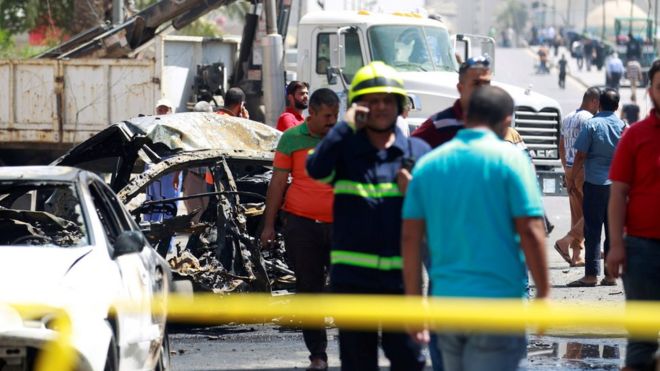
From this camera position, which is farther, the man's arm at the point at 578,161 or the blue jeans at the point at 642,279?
the man's arm at the point at 578,161

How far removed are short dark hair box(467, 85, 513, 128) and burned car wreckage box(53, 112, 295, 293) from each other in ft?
15.6

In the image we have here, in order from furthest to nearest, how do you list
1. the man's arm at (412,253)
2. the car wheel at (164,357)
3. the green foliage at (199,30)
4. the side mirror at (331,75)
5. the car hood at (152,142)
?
the green foliage at (199,30) < the side mirror at (331,75) < the car hood at (152,142) < the car wheel at (164,357) < the man's arm at (412,253)

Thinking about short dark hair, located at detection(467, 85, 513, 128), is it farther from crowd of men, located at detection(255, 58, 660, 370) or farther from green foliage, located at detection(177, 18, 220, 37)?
green foliage, located at detection(177, 18, 220, 37)

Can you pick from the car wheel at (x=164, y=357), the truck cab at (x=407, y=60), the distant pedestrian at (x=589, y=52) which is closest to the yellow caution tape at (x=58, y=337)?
the car wheel at (x=164, y=357)

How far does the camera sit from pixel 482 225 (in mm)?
5117

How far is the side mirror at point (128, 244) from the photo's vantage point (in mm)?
6945

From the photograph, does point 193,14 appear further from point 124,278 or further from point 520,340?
point 520,340

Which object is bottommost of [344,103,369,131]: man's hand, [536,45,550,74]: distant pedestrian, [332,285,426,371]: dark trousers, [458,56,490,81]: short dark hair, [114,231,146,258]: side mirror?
[536,45,550,74]: distant pedestrian

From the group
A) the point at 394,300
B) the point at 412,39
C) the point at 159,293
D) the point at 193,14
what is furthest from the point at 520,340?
the point at 193,14

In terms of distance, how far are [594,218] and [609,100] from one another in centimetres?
104

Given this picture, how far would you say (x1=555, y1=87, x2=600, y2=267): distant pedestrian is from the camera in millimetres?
13188

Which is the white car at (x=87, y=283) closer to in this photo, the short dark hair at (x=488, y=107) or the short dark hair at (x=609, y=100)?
the short dark hair at (x=488, y=107)

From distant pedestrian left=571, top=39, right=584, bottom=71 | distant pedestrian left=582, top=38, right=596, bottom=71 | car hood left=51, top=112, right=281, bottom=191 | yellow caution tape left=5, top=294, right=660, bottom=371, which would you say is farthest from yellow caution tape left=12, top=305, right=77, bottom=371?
distant pedestrian left=571, top=39, right=584, bottom=71

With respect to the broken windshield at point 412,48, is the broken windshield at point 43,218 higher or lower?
lower
